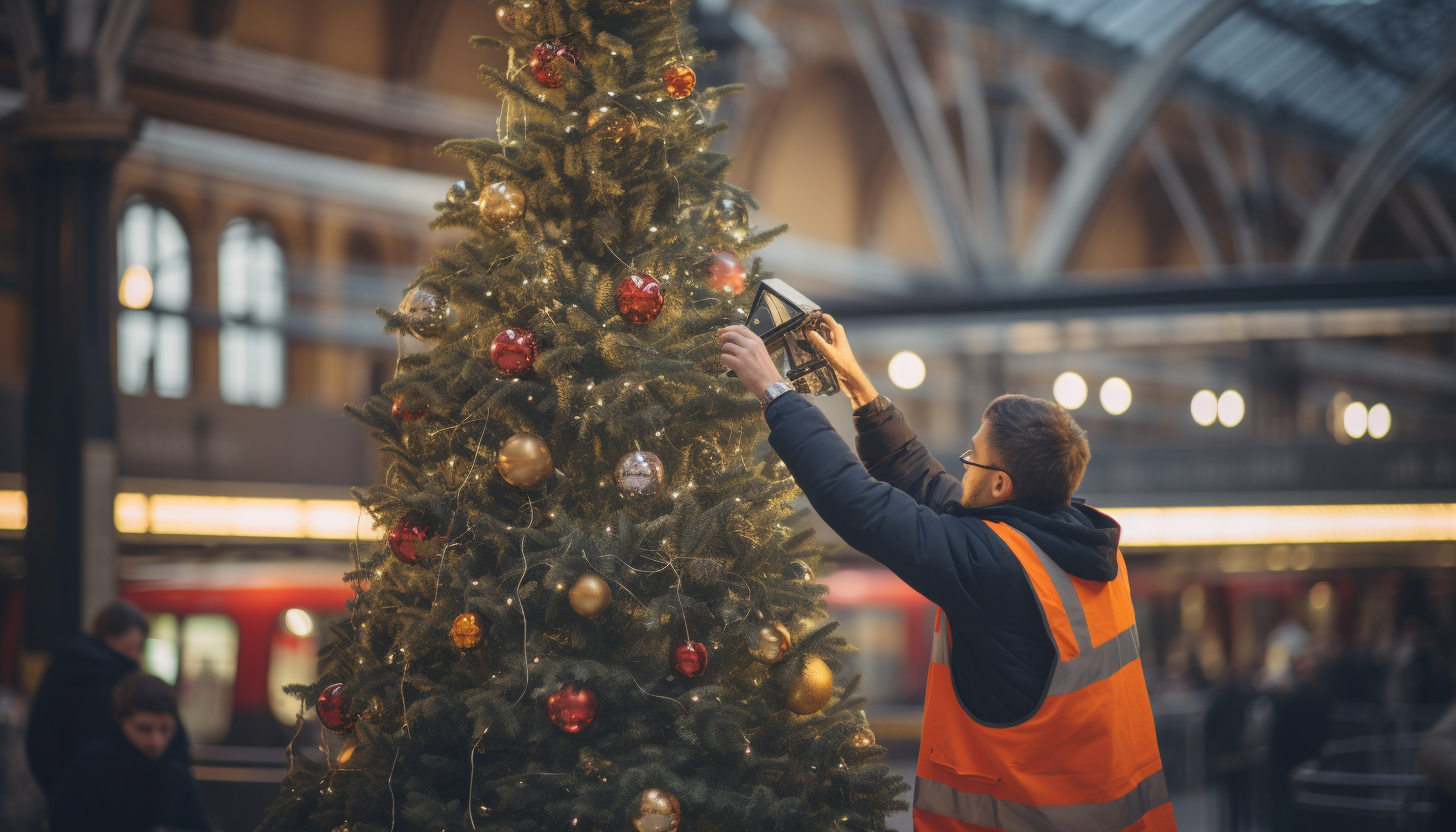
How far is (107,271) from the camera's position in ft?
39.1

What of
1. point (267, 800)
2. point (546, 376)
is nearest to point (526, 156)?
point (546, 376)

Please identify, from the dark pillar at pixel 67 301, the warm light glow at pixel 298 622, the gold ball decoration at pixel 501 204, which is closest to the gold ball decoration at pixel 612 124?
the gold ball decoration at pixel 501 204

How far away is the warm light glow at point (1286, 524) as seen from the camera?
19906mm

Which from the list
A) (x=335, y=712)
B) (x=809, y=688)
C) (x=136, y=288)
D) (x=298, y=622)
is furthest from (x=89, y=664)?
(x=136, y=288)

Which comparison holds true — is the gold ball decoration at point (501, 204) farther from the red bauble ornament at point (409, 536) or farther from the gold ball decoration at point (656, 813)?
the gold ball decoration at point (656, 813)

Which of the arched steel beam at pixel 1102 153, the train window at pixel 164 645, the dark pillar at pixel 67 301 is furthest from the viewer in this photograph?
the arched steel beam at pixel 1102 153

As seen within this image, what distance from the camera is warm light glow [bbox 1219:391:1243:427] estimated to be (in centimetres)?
2727

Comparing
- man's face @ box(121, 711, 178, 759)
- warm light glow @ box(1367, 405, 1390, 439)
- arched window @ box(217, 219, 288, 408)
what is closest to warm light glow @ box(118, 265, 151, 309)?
arched window @ box(217, 219, 288, 408)

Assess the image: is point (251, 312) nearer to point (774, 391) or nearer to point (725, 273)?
point (725, 273)

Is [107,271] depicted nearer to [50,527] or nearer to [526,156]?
[50,527]

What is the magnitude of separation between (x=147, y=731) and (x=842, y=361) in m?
3.04

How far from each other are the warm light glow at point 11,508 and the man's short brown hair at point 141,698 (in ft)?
31.8

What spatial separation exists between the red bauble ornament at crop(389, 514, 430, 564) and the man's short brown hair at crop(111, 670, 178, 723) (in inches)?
78.3

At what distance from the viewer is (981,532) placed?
109 inches
